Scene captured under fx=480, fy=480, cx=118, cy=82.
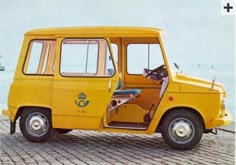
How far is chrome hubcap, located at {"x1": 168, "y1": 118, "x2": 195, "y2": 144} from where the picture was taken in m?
7.85

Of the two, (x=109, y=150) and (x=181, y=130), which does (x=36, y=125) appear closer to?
(x=109, y=150)

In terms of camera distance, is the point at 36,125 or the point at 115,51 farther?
the point at 115,51

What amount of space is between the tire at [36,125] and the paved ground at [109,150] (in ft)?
0.51

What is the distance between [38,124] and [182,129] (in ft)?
8.37

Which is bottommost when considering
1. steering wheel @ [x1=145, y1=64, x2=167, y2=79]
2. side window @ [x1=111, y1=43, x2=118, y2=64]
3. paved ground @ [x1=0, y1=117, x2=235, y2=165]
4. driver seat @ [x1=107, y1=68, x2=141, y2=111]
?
paved ground @ [x1=0, y1=117, x2=235, y2=165]

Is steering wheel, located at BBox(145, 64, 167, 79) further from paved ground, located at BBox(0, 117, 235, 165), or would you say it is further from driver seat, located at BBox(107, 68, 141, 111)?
paved ground, located at BBox(0, 117, 235, 165)

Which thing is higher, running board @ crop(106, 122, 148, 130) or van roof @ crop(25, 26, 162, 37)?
van roof @ crop(25, 26, 162, 37)

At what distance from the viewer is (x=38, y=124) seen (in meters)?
8.52

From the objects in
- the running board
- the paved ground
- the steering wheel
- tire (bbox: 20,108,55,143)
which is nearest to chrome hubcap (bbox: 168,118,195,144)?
the paved ground

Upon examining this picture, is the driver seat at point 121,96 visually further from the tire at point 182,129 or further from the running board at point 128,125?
the tire at point 182,129

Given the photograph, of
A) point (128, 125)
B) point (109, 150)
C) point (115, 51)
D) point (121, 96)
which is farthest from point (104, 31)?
point (109, 150)

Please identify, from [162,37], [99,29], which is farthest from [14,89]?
[162,37]

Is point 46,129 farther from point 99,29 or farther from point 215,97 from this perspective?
point 215,97

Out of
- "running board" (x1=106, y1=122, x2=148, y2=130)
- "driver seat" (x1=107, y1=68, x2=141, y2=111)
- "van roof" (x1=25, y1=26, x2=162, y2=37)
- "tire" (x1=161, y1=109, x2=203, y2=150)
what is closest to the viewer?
"tire" (x1=161, y1=109, x2=203, y2=150)
